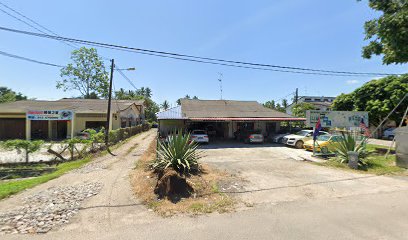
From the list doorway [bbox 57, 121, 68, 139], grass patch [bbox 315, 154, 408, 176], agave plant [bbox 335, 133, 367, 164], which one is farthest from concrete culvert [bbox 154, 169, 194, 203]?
doorway [bbox 57, 121, 68, 139]

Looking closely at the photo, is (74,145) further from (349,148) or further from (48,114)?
(349,148)

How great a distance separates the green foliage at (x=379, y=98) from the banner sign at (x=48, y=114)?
27.7 metres

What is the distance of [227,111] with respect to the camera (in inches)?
1004

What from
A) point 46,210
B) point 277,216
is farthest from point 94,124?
point 277,216

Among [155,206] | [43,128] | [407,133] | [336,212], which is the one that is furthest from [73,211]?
[43,128]

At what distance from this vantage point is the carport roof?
22781 millimetres

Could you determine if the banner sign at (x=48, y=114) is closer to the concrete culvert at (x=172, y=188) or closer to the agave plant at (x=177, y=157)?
the agave plant at (x=177, y=157)

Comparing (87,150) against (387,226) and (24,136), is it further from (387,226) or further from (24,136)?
(387,226)

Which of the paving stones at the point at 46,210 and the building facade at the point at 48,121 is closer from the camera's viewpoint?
the paving stones at the point at 46,210

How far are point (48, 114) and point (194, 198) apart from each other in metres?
21.3

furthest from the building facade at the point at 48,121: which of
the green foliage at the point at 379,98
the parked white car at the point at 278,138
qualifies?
the green foliage at the point at 379,98

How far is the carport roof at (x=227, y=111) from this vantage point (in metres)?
22.8

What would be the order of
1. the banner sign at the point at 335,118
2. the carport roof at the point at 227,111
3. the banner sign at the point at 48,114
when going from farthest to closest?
the carport roof at the point at 227,111 → the banner sign at the point at 48,114 → the banner sign at the point at 335,118

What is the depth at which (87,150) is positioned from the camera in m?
15.2
